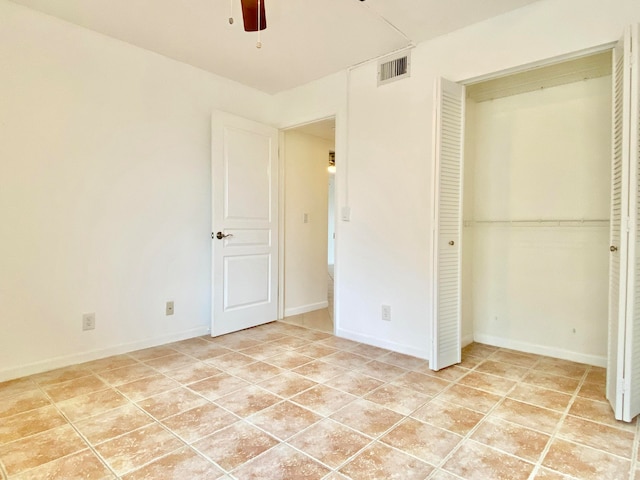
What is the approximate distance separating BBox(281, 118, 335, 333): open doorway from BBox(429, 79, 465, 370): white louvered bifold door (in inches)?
57.3

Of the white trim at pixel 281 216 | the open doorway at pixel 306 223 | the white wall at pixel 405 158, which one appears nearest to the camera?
the white wall at pixel 405 158

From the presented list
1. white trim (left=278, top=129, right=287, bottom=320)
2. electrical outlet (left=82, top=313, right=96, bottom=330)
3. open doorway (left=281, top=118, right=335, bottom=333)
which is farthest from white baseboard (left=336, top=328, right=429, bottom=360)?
electrical outlet (left=82, top=313, right=96, bottom=330)

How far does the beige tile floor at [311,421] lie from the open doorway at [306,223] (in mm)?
1447

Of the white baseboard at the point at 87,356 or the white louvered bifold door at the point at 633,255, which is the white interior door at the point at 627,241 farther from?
the white baseboard at the point at 87,356

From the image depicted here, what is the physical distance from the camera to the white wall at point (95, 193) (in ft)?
7.87

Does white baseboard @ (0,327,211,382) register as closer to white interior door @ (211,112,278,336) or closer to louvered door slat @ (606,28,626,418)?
white interior door @ (211,112,278,336)

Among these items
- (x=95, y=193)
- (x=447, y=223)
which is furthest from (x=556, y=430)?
(x=95, y=193)

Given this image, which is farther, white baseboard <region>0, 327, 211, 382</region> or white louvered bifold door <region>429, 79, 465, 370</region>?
white louvered bifold door <region>429, 79, 465, 370</region>

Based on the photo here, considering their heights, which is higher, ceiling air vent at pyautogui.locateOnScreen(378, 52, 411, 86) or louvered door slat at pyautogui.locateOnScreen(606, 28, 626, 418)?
ceiling air vent at pyautogui.locateOnScreen(378, 52, 411, 86)

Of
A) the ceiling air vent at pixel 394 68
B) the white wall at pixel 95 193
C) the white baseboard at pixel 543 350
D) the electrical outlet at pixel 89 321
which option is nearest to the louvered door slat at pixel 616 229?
the white baseboard at pixel 543 350

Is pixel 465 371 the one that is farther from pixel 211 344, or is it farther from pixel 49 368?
pixel 49 368

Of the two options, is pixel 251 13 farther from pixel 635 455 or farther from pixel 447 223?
pixel 635 455

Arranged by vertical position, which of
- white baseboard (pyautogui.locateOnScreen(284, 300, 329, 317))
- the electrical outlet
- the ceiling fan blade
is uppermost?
the ceiling fan blade

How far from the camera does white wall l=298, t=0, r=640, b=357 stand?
229 cm
